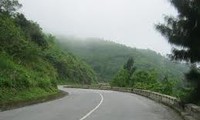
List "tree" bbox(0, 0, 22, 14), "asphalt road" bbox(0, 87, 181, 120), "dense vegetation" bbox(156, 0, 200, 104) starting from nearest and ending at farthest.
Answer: "asphalt road" bbox(0, 87, 181, 120), "dense vegetation" bbox(156, 0, 200, 104), "tree" bbox(0, 0, 22, 14)

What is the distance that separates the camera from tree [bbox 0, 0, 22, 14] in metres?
60.7

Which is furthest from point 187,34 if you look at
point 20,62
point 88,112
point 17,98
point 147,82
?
point 147,82

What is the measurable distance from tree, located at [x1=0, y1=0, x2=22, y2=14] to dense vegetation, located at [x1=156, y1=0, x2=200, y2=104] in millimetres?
38050

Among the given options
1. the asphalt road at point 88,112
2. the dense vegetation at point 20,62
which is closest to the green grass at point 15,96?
the dense vegetation at point 20,62

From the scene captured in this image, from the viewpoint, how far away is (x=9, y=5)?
62.3 meters

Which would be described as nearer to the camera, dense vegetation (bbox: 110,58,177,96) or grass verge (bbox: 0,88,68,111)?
grass verge (bbox: 0,88,68,111)

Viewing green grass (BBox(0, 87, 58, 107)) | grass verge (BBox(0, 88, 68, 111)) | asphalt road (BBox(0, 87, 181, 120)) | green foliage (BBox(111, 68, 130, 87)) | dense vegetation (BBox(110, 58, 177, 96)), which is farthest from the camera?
green foliage (BBox(111, 68, 130, 87))

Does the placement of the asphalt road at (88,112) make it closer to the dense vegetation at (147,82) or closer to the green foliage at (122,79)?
the dense vegetation at (147,82)

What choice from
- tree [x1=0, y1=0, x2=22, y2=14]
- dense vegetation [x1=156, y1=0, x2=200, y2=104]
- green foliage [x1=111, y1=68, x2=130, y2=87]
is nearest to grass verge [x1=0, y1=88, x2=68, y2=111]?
dense vegetation [x1=156, y1=0, x2=200, y2=104]

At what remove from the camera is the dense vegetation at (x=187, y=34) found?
24.7m

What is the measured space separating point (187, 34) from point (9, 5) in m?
41.2

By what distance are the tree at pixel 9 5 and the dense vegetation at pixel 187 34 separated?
38050 mm

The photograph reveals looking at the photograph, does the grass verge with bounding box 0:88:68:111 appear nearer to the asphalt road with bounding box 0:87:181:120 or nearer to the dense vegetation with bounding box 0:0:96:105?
the dense vegetation with bounding box 0:0:96:105

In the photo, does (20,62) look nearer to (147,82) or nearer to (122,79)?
(147,82)
